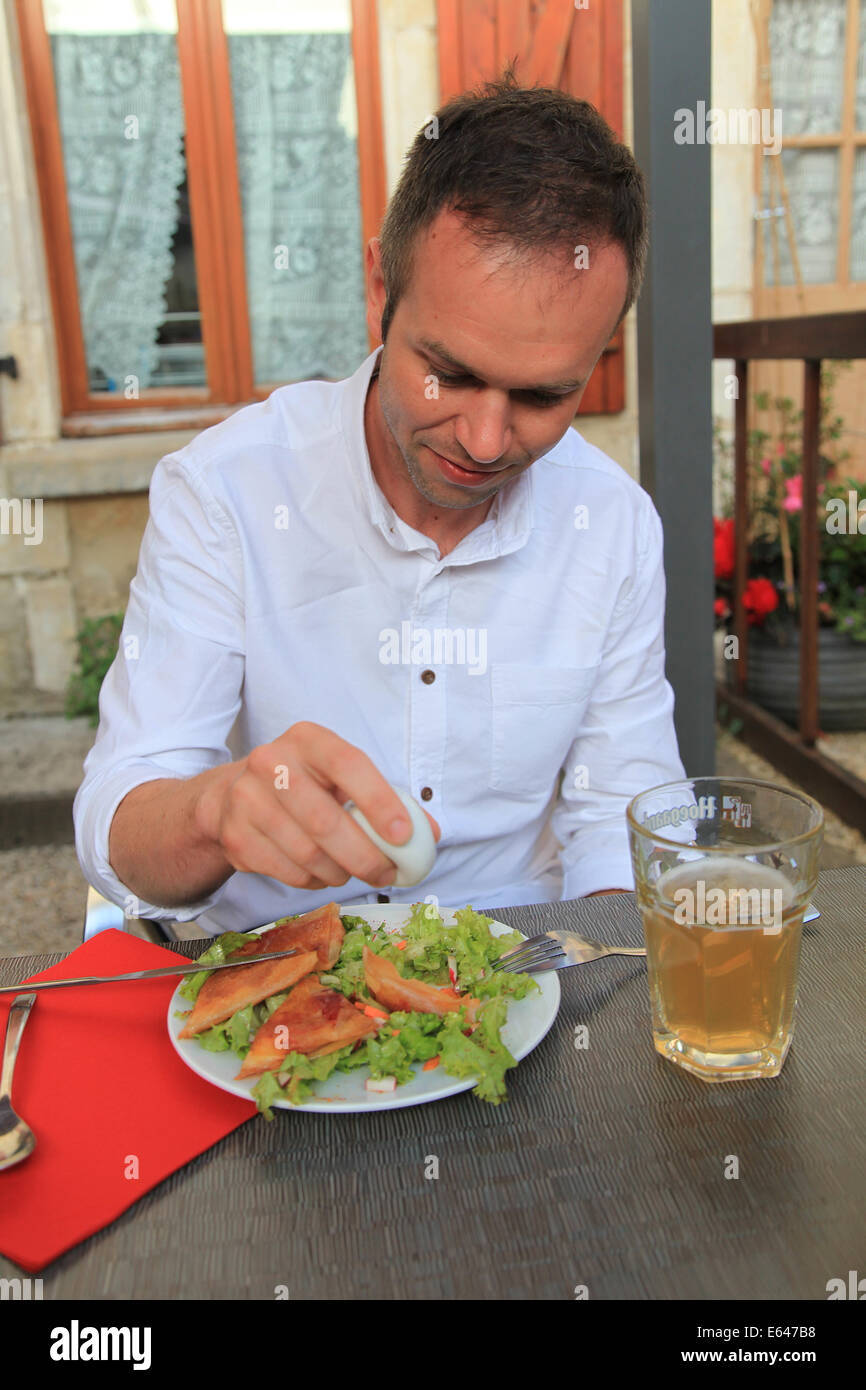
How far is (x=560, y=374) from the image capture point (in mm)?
1308

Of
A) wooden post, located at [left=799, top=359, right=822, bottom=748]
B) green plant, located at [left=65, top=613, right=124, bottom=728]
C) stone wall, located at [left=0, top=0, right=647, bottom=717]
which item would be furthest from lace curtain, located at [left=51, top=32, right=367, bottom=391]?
wooden post, located at [left=799, top=359, right=822, bottom=748]

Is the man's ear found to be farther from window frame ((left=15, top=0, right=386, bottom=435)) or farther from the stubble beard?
window frame ((left=15, top=0, right=386, bottom=435))

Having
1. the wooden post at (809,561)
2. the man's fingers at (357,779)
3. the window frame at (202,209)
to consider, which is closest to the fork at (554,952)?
the man's fingers at (357,779)

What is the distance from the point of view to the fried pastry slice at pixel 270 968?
975 millimetres

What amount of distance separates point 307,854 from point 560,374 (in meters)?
0.64

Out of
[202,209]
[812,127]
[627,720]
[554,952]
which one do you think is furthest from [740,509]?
[554,952]

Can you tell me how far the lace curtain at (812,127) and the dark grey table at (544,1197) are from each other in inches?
178

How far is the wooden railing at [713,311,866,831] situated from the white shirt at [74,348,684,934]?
1591 millimetres

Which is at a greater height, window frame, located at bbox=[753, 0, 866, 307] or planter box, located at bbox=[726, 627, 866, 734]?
window frame, located at bbox=[753, 0, 866, 307]

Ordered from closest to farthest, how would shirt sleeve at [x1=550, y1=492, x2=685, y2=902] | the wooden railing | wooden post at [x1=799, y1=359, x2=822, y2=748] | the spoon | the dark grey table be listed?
the dark grey table
the spoon
shirt sleeve at [x1=550, y1=492, x2=685, y2=902]
the wooden railing
wooden post at [x1=799, y1=359, x2=822, y2=748]

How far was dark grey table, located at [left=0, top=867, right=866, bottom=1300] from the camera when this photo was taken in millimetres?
757

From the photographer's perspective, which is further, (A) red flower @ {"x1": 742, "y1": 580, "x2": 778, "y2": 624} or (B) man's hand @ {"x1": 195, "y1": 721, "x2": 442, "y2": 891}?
(A) red flower @ {"x1": 742, "y1": 580, "x2": 778, "y2": 624}

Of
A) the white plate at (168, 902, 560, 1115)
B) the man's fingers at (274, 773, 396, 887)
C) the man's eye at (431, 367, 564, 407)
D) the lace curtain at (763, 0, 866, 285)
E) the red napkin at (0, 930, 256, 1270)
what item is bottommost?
the red napkin at (0, 930, 256, 1270)

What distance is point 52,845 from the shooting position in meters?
3.89
